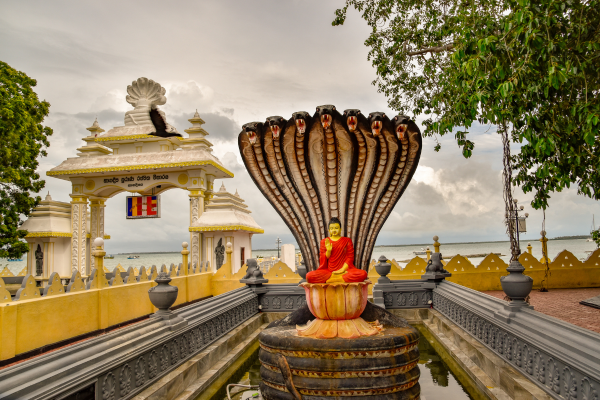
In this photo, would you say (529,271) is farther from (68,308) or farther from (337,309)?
(68,308)

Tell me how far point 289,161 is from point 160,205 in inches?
593

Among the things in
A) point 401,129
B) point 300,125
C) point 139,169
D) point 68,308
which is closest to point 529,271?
point 401,129

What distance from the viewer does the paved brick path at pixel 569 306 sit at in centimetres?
719

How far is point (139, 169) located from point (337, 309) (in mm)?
15177

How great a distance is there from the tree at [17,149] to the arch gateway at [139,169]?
4.73ft

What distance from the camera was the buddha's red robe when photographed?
14.1ft

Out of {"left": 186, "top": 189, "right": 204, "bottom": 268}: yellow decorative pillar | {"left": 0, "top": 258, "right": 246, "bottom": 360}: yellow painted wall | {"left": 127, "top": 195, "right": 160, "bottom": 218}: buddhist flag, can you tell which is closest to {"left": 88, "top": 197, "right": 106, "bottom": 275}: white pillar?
{"left": 127, "top": 195, "right": 160, "bottom": 218}: buddhist flag

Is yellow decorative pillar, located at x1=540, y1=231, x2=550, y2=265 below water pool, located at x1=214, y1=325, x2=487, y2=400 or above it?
above

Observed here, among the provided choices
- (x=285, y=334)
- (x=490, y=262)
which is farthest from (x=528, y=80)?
(x=490, y=262)

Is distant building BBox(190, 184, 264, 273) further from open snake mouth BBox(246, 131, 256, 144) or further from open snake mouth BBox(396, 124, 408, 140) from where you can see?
open snake mouth BBox(396, 124, 408, 140)

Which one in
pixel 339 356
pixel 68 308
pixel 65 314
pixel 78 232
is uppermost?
pixel 78 232

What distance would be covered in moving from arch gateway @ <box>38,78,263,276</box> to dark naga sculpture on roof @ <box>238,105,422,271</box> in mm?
11886

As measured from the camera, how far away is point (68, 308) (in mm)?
7871

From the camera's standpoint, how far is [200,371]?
5215 millimetres
